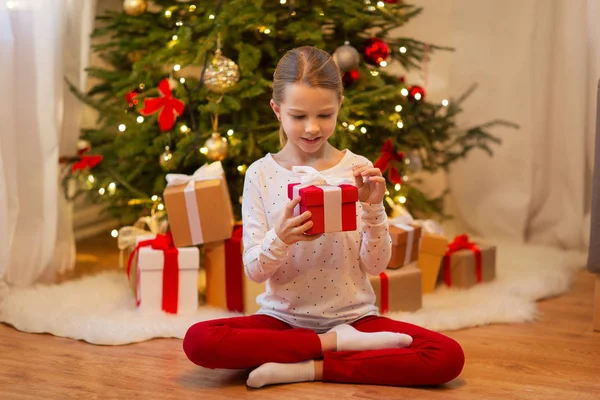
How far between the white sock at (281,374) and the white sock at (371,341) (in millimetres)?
85

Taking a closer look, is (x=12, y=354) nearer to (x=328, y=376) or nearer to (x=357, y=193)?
(x=328, y=376)

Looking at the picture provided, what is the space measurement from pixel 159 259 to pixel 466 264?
1.01 m

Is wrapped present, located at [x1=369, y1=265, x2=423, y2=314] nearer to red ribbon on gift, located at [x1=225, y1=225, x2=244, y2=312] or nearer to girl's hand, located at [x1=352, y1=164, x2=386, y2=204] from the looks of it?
red ribbon on gift, located at [x1=225, y1=225, x2=244, y2=312]

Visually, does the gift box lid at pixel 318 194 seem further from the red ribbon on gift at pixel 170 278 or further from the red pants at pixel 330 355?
the red ribbon on gift at pixel 170 278

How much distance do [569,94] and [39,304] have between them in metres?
2.16

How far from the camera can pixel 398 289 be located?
2490mm

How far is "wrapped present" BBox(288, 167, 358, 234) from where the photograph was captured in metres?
1.79

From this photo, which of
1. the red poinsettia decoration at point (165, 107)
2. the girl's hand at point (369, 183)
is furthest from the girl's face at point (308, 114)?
the red poinsettia decoration at point (165, 107)

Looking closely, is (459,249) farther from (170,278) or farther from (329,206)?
(329,206)

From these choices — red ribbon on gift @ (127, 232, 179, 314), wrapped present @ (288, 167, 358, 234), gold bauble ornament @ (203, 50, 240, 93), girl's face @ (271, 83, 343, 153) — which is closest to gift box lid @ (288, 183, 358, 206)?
wrapped present @ (288, 167, 358, 234)

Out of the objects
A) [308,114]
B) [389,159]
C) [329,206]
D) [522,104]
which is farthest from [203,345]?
[522,104]

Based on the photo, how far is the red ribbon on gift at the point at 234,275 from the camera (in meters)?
2.52

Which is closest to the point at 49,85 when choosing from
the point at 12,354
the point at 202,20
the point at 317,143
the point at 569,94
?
the point at 202,20

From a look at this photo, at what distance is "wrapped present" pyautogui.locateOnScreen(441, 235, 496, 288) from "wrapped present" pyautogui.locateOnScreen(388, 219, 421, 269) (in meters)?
0.19
